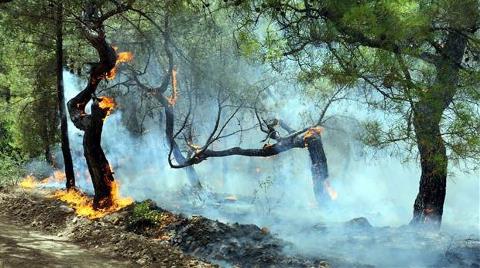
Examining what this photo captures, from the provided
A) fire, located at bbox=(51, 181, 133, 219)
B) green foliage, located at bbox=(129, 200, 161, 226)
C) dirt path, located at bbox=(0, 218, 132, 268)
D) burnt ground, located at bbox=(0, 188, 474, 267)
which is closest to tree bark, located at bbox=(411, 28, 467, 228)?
burnt ground, located at bbox=(0, 188, 474, 267)

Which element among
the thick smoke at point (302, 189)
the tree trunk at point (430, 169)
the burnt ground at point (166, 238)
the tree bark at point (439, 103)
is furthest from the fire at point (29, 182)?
the tree bark at point (439, 103)

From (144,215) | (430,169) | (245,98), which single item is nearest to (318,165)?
(245,98)

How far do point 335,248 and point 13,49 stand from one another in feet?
51.5

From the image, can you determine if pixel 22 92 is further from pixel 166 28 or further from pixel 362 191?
pixel 362 191

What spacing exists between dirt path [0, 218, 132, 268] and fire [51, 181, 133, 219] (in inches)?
58.8

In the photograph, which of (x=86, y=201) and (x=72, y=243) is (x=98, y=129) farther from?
(x=72, y=243)

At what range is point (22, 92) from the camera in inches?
803

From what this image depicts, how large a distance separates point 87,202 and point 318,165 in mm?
7536

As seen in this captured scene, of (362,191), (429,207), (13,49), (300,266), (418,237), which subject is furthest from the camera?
(362,191)

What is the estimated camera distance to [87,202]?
14047mm

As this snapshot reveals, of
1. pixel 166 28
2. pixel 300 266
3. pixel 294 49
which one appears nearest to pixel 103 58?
pixel 166 28

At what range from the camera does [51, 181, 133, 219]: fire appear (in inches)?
498

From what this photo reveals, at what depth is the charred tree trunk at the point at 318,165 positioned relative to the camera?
15753mm

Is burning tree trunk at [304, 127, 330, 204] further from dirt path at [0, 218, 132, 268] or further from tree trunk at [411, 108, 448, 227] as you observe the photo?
dirt path at [0, 218, 132, 268]
